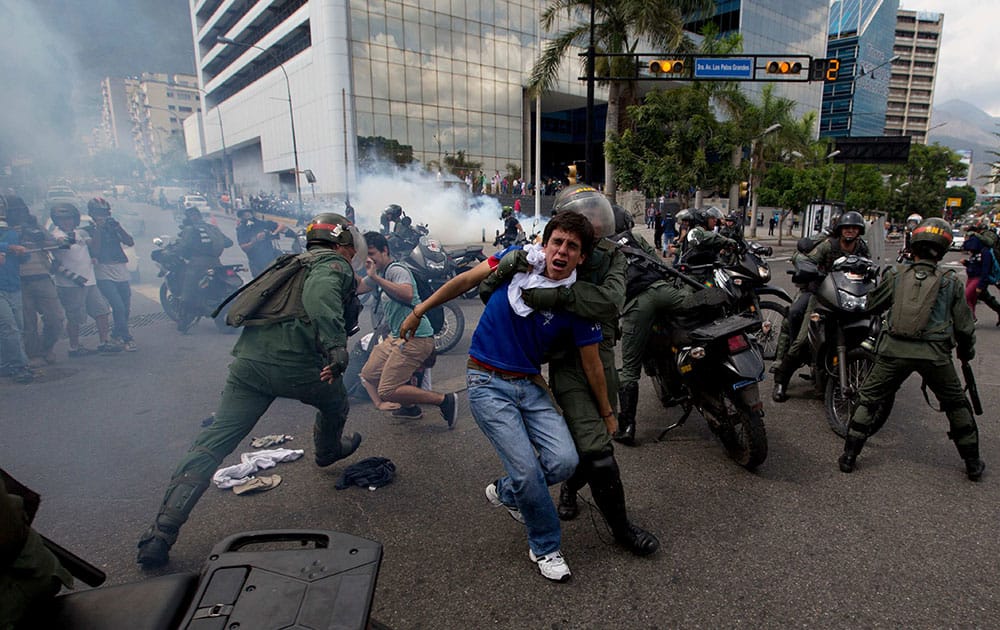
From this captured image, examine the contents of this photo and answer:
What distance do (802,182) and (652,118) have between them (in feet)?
46.3

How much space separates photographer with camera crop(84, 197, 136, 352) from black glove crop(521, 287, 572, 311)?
6.56 meters

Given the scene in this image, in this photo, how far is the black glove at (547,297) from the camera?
251 cm

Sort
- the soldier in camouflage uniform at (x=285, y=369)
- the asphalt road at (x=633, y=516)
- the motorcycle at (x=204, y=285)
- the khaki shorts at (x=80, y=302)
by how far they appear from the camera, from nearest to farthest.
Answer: the asphalt road at (x=633, y=516), the soldier in camouflage uniform at (x=285, y=369), the khaki shorts at (x=80, y=302), the motorcycle at (x=204, y=285)

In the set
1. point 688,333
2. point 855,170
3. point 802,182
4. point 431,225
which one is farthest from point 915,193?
point 688,333

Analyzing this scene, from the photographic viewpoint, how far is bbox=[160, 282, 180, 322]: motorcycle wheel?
8133 millimetres

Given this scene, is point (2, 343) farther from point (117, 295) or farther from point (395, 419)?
point (395, 419)

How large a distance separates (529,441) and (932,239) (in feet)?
9.40

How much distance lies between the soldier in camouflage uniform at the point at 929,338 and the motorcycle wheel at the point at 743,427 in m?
0.70

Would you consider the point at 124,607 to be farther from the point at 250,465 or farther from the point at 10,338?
the point at 10,338

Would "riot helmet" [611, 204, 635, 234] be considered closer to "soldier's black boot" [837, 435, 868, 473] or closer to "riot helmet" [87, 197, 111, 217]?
"soldier's black boot" [837, 435, 868, 473]

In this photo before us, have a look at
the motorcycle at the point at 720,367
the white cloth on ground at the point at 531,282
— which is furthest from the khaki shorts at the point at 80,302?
the motorcycle at the point at 720,367

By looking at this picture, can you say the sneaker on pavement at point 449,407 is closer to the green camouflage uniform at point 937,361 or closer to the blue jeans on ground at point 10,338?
the green camouflage uniform at point 937,361

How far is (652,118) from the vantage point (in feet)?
59.1

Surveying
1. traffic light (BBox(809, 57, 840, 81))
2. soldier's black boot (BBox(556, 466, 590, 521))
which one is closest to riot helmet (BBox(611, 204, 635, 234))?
soldier's black boot (BBox(556, 466, 590, 521))
